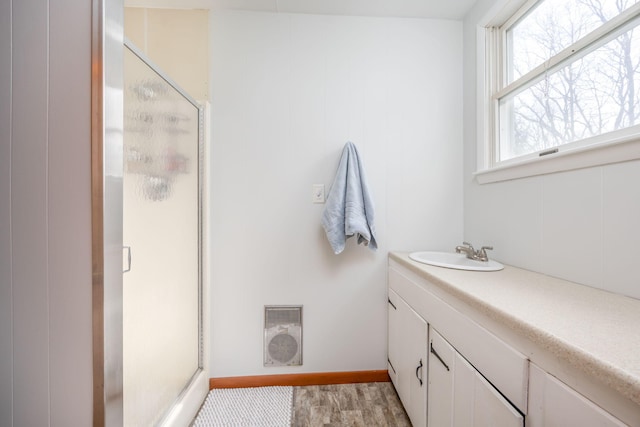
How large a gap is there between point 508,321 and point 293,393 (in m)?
1.26

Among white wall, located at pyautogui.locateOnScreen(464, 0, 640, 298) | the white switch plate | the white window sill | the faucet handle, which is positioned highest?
the white window sill

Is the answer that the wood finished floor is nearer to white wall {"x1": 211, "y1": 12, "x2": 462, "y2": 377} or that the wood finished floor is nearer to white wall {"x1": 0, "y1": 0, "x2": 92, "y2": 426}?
white wall {"x1": 211, "y1": 12, "x2": 462, "y2": 377}

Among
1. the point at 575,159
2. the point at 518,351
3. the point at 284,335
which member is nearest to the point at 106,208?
the point at 518,351

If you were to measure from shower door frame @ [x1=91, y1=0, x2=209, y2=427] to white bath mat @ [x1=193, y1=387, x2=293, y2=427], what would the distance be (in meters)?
0.81

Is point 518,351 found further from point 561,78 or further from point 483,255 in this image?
point 561,78

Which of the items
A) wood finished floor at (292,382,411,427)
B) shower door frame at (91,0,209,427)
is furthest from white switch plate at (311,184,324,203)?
wood finished floor at (292,382,411,427)

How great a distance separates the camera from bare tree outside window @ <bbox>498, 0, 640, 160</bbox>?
79 centimetres

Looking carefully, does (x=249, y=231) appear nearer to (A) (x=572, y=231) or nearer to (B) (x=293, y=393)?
(B) (x=293, y=393)

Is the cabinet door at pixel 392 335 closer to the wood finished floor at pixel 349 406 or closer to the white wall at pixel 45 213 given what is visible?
the wood finished floor at pixel 349 406

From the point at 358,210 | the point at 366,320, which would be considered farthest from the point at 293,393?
the point at 358,210

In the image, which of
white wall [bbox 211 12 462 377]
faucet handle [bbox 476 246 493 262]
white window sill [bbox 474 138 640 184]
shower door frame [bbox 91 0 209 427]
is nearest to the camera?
shower door frame [bbox 91 0 209 427]

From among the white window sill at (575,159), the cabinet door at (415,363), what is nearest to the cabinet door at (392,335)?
the cabinet door at (415,363)

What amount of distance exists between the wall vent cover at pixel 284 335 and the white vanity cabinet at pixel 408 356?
0.54 m

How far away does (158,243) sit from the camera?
38.4 inches
